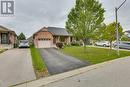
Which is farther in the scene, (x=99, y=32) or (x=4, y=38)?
(x=4, y=38)

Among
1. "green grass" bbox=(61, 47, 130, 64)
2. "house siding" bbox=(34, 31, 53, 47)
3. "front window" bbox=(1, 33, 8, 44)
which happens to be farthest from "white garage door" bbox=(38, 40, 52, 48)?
"green grass" bbox=(61, 47, 130, 64)

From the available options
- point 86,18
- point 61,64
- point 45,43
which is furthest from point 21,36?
point 61,64

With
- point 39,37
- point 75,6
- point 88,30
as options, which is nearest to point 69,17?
point 75,6

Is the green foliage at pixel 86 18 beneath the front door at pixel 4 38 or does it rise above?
above

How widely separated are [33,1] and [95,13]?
998 centimetres

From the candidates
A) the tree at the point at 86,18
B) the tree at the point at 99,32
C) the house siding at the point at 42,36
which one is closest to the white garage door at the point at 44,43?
the house siding at the point at 42,36

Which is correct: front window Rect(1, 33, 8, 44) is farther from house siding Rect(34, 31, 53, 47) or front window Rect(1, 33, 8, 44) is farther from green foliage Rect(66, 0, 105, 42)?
green foliage Rect(66, 0, 105, 42)

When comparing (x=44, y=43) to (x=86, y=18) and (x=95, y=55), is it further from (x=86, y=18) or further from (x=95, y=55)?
(x=95, y=55)

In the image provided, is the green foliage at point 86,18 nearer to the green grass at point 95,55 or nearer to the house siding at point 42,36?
the green grass at point 95,55

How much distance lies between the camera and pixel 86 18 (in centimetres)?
2553

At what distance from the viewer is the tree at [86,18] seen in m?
25.8

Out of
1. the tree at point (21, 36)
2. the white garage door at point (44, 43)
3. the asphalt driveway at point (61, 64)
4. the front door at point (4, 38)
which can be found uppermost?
the tree at point (21, 36)

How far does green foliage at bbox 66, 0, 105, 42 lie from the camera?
25.8 metres

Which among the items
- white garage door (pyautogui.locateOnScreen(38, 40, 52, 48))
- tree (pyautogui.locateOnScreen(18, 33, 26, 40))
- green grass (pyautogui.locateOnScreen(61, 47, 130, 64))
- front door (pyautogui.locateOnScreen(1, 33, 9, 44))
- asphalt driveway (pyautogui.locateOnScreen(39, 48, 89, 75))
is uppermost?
tree (pyautogui.locateOnScreen(18, 33, 26, 40))
